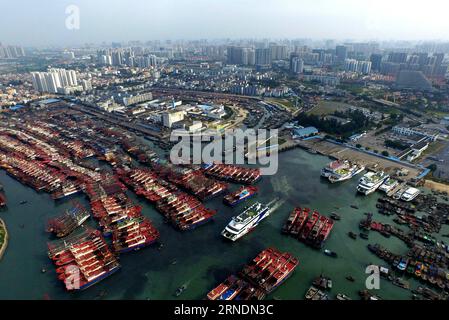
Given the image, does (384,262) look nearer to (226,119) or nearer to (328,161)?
(328,161)

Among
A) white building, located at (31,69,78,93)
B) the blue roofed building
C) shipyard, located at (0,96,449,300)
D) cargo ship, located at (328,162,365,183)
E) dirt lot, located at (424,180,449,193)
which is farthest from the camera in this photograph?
white building, located at (31,69,78,93)

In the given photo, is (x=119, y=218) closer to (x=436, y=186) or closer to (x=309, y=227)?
(x=309, y=227)

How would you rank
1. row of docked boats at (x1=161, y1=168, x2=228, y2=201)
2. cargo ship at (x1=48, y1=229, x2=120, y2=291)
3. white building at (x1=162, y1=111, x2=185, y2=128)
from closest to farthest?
cargo ship at (x1=48, y1=229, x2=120, y2=291)
row of docked boats at (x1=161, y1=168, x2=228, y2=201)
white building at (x1=162, y1=111, x2=185, y2=128)

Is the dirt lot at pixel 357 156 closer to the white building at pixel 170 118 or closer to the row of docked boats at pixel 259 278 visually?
the row of docked boats at pixel 259 278

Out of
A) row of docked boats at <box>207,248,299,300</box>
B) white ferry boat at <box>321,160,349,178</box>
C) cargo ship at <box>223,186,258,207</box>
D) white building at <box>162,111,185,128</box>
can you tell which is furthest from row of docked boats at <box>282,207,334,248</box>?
white building at <box>162,111,185,128</box>

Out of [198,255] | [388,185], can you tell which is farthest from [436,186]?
[198,255]

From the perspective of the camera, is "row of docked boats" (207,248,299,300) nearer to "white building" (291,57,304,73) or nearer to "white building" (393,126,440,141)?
"white building" (393,126,440,141)
